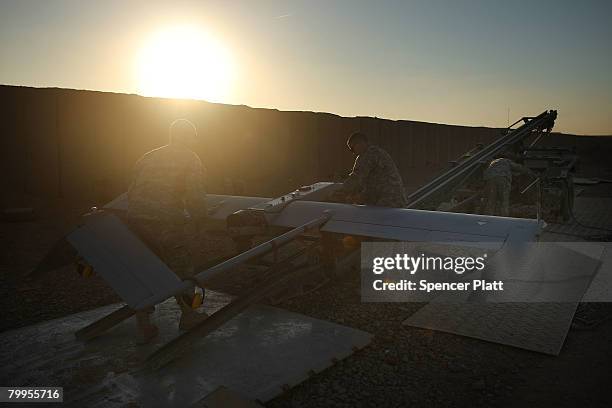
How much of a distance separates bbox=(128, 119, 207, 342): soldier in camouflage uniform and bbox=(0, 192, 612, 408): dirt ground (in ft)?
6.45

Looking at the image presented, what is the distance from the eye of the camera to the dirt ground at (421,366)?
394cm

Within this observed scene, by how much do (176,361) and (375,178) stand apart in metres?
4.49

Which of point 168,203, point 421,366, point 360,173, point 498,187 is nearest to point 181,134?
point 168,203

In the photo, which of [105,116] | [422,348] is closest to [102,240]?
[422,348]

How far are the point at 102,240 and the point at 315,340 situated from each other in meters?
2.63

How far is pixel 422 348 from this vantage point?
4.93 meters

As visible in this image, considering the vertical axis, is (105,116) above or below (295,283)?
above

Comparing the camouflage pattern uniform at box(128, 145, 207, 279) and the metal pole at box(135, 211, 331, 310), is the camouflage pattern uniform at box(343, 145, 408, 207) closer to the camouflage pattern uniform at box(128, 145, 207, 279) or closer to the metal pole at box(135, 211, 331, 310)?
the metal pole at box(135, 211, 331, 310)

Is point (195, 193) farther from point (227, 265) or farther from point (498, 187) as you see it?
point (498, 187)

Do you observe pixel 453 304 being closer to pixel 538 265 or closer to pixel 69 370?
pixel 538 265

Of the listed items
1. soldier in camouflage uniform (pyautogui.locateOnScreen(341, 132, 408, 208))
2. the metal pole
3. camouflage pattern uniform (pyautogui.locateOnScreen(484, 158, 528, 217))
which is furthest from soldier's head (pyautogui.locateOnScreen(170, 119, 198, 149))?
camouflage pattern uniform (pyautogui.locateOnScreen(484, 158, 528, 217))

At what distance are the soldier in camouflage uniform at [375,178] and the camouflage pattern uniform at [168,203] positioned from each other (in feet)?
10.5

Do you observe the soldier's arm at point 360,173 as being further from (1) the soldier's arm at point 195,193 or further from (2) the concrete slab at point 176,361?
(1) the soldier's arm at point 195,193

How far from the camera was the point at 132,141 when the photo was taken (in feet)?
54.4
